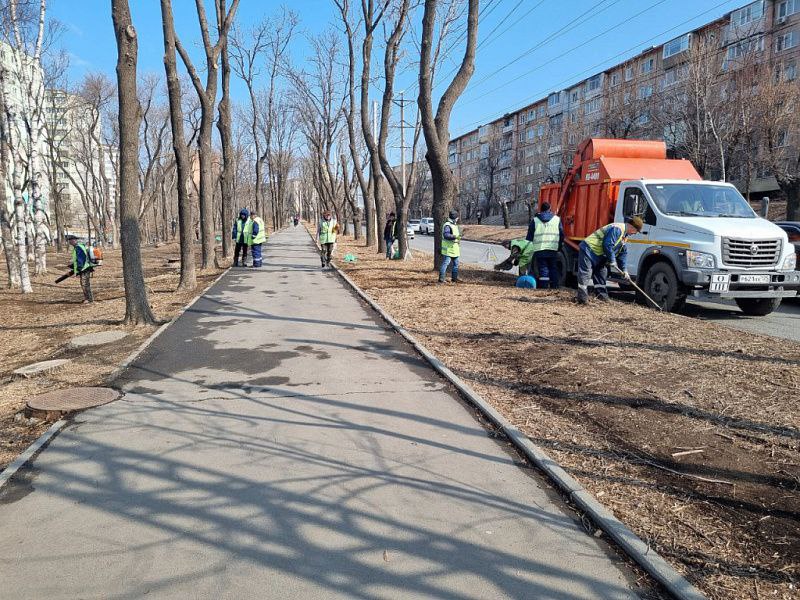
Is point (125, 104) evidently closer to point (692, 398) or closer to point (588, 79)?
point (692, 398)

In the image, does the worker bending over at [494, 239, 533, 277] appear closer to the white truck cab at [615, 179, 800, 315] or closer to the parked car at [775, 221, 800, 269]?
the white truck cab at [615, 179, 800, 315]

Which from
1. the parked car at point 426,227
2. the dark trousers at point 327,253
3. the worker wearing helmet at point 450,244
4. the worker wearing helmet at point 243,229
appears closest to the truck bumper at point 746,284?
the worker wearing helmet at point 450,244

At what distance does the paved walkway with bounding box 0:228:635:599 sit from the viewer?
116 inches

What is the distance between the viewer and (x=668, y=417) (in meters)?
4.86

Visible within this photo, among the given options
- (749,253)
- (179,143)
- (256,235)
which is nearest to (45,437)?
(749,253)

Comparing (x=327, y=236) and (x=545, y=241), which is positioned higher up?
(x=327, y=236)

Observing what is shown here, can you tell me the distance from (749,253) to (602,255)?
2.25 m

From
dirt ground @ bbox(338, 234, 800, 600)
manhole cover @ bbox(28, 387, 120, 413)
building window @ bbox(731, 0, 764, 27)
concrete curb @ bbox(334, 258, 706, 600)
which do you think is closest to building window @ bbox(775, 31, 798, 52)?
building window @ bbox(731, 0, 764, 27)

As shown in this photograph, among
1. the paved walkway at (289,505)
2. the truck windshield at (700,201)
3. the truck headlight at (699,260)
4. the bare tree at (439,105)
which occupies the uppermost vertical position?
the bare tree at (439,105)

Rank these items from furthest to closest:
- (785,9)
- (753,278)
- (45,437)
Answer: (785,9) → (753,278) → (45,437)

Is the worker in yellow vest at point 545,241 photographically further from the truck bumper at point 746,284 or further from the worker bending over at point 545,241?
the truck bumper at point 746,284

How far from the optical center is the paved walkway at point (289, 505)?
116 inches

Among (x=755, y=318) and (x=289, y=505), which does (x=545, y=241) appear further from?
(x=289, y=505)

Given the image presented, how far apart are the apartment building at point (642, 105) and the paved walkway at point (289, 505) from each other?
1295cm
